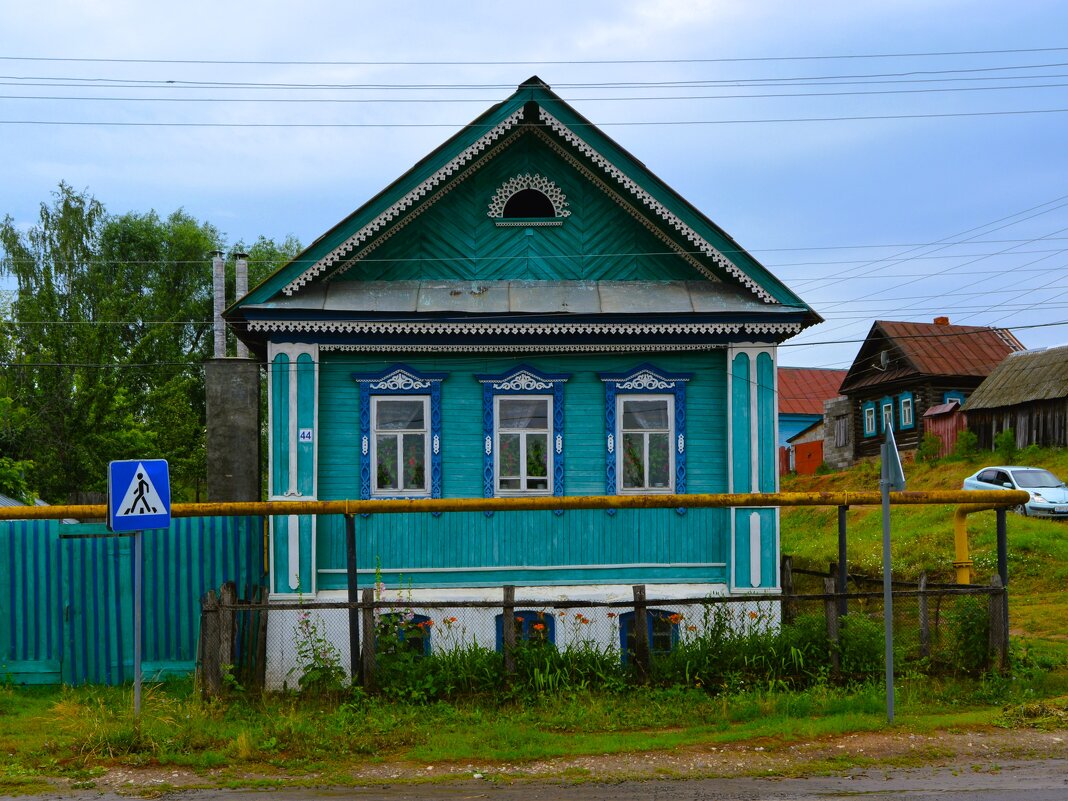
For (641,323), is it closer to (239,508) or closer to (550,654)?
(550,654)

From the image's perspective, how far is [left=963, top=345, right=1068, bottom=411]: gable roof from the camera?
3494 centimetres

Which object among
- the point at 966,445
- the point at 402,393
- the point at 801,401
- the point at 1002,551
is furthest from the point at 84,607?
the point at 801,401

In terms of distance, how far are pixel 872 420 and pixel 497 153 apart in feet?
113

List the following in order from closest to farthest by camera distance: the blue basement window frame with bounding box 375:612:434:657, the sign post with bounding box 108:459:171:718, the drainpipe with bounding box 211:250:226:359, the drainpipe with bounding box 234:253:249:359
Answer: the sign post with bounding box 108:459:171:718 → the blue basement window frame with bounding box 375:612:434:657 → the drainpipe with bounding box 234:253:249:359 → the drainpipe with bounding box 211:250:226:359

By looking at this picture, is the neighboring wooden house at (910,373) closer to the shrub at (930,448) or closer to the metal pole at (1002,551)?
the shrub at (930,448)

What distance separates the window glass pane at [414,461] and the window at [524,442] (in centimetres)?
99

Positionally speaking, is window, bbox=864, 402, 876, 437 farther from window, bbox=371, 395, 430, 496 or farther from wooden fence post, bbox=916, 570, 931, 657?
wooden fence post, bbox=916, 570, 931, 657

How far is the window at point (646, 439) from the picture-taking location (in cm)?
1409

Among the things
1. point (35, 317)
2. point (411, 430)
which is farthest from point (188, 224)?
point (411, 430)

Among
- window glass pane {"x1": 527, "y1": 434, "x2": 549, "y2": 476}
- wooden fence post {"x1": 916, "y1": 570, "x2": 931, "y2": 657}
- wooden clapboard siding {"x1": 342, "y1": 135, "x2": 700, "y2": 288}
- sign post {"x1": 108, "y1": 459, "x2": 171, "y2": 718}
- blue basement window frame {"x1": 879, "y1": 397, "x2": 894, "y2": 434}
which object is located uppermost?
wooden clapboard siding {"x1": 342, "y1": 135, "x2": 700, "y2": 288}

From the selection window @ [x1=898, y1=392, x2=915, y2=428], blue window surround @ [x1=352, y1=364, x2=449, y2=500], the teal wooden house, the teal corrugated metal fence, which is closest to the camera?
the teal corrugated metal fence

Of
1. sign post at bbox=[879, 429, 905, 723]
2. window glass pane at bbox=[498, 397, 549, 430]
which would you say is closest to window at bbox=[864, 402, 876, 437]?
window glass pane at bbox=[498, 397, 549, 430]

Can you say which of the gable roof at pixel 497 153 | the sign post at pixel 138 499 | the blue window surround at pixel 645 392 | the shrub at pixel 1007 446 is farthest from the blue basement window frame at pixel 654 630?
the shrub at pixel 1007 446

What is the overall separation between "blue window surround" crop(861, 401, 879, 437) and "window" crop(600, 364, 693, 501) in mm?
32755
